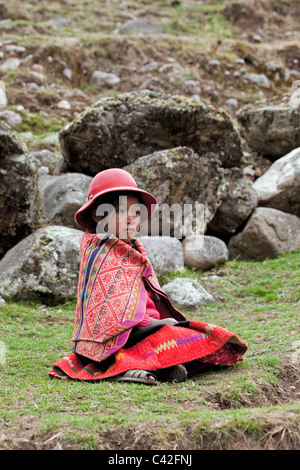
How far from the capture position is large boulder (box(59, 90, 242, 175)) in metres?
6.64

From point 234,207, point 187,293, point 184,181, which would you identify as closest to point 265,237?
point 234,207

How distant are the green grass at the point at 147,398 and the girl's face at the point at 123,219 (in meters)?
1.01

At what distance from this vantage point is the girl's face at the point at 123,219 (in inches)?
133

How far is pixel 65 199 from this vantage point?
6.41m

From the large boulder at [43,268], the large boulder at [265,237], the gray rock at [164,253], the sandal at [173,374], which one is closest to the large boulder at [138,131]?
the large boulder at [265,237]

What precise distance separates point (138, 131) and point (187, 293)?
97.8 inches

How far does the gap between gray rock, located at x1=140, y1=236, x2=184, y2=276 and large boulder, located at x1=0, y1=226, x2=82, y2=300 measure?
959 mm

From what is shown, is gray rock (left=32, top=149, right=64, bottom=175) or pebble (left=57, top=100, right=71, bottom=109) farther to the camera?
pebble (left=57, top=100, right=71, bottom=109)

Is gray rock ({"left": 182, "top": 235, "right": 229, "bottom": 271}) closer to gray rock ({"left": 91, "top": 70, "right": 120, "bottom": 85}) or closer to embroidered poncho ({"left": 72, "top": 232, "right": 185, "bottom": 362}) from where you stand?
embroidered poncho ({"left": 72, "top": 232, "right": 185, "bottom": 362})

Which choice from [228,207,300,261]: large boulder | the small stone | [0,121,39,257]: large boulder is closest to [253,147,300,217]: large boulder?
[228,207,300,261]: large boulder

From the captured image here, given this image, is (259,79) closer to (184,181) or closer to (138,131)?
(138,131)
